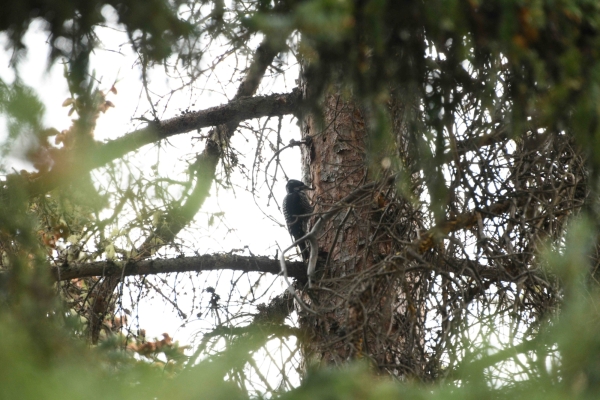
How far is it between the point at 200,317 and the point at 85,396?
2.75m

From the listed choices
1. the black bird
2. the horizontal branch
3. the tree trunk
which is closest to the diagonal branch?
the tree trunk

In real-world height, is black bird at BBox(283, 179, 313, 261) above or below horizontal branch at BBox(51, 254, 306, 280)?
above

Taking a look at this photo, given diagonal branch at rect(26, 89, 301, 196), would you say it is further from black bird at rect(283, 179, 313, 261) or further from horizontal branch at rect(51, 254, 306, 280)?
black bird at rect(283, 179, 313, 261)

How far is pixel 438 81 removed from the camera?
2.04 m

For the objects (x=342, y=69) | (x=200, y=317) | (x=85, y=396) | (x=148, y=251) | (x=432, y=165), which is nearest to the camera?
(x=85, y=396)

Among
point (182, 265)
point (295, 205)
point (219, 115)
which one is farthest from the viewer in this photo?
point (295, 205)

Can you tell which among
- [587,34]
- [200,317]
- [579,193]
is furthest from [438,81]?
[200,317]

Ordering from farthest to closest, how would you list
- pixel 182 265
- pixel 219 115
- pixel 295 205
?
pixel 295 205 < pixel 219 115 < pixel 182 265

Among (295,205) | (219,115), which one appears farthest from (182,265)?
(295,205)

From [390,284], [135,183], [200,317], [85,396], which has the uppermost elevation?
[135,183]

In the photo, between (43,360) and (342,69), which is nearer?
(43,360)

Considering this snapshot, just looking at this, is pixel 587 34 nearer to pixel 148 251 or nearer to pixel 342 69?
pixel 342 69

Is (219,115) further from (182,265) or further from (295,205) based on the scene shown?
(295,205)

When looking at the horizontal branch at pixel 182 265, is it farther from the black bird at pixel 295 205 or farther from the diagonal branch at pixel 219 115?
the black bird at pixel 295 205
